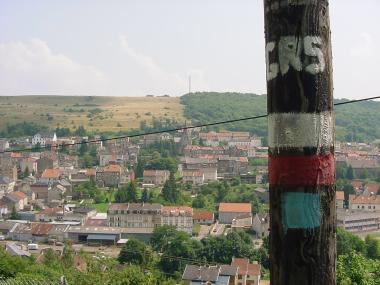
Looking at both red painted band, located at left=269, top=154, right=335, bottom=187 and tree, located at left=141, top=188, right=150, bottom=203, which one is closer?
red painted band, located at left=269, top=154, right=335, bottom=187

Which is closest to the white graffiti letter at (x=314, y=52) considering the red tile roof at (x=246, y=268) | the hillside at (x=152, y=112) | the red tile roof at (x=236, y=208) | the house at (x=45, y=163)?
the red tile roof at (x=246, y=268)

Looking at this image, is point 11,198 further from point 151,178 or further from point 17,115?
point 17,115

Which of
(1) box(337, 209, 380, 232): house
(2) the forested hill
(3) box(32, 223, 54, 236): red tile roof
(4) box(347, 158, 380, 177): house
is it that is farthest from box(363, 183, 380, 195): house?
(2) the forested hill

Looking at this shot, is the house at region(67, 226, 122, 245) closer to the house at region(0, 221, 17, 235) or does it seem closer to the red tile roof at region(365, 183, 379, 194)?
the house at region(0, 221, 17, 235)

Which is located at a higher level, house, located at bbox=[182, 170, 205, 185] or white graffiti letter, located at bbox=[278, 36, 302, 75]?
white graffiti letter, located at bbox=[278, 36, 302, 75]

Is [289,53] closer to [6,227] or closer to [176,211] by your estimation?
[176,211]

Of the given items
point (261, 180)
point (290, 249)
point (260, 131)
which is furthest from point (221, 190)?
point (290, 249)

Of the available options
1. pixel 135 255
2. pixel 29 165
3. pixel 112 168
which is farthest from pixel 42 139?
pixel 135 255
